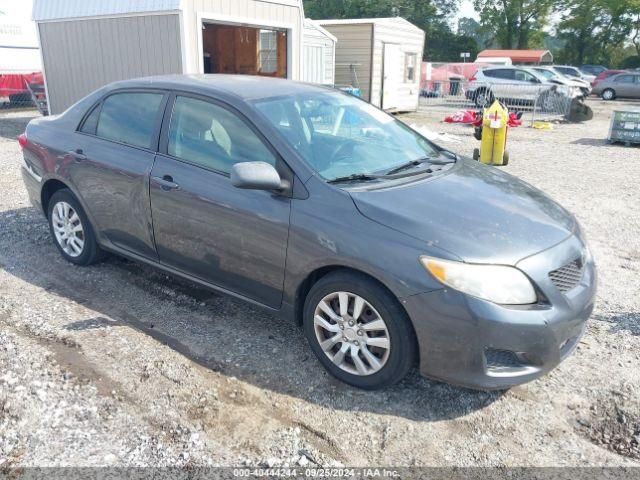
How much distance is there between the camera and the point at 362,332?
10.0 feet

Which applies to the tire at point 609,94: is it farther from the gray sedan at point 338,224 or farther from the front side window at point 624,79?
the gray sedan at point 338,224

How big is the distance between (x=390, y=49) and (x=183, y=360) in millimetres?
17036

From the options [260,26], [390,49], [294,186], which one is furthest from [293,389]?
[390,49]

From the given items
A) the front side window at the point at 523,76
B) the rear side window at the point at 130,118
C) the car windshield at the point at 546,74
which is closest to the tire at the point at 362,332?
the rear side window at the point at 130,118

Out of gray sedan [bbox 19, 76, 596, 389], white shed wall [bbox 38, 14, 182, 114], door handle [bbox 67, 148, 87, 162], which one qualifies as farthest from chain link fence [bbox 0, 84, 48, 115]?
gray sedan [bbox 19, 76, 596, 389]

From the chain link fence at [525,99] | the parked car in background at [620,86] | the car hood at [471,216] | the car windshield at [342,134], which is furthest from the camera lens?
the parked car in background at [620,86]

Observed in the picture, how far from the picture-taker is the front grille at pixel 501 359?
280 centimetres

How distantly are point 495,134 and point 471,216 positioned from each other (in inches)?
294

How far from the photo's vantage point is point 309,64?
15.4m

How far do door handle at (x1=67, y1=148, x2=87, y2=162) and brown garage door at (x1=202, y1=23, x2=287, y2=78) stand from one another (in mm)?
10825

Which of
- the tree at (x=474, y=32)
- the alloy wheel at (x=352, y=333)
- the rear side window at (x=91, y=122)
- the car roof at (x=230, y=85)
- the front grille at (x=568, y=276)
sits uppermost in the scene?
the tree at (x=474, y=32)

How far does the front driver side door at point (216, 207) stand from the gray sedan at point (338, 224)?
0.03 feet

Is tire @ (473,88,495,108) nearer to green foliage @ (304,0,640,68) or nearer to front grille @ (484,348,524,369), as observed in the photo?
front grille @ (484,348,524,369)

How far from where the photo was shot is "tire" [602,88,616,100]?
28.5 meters
